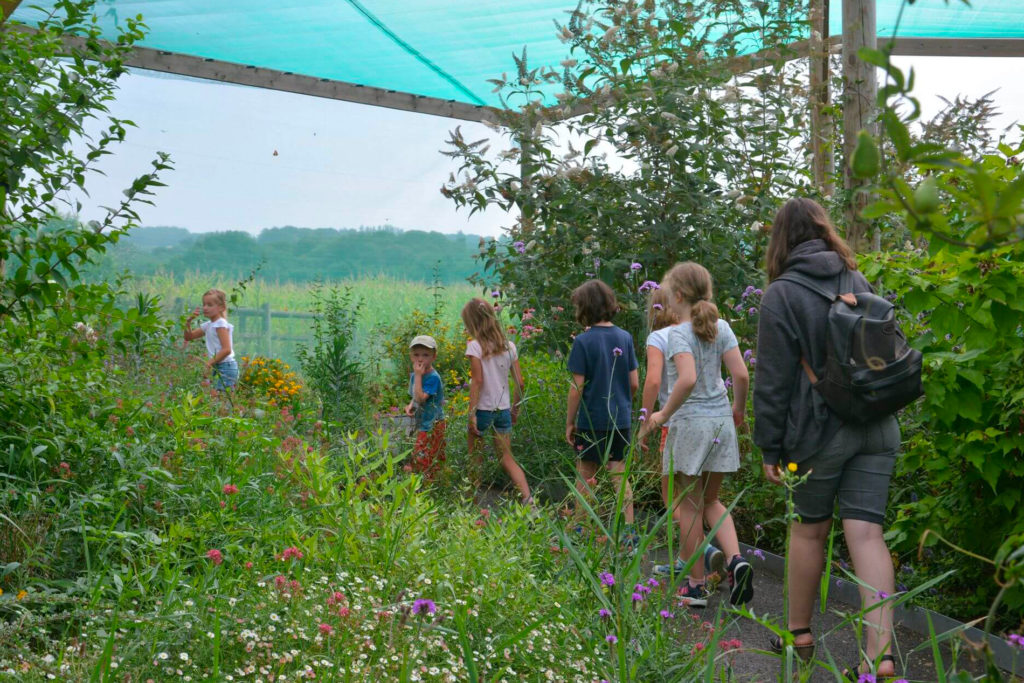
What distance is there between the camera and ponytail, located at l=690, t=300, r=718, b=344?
464 cm

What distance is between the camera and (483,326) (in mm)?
6141

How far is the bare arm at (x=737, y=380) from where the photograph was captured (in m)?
4.60

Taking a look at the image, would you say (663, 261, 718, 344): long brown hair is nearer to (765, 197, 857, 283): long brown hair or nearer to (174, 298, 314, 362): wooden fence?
(765, 197, 857, 283): long brown hair

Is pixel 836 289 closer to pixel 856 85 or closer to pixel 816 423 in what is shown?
pixel 816 423

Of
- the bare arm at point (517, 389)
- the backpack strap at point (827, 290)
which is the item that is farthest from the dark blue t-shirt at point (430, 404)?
the backpack strap at point (827, 290)

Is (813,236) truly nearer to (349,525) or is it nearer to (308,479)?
(349,525)

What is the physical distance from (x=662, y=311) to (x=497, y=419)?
1.64m

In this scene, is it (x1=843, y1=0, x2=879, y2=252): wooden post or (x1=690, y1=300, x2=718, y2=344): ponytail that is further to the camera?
(x1=843, y1=0, x2=879, y2=252): wooden post

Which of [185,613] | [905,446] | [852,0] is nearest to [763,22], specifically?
[852,0]

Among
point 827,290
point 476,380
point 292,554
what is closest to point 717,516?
point 827,290

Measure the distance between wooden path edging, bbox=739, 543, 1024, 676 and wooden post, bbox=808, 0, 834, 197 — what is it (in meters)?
3.05

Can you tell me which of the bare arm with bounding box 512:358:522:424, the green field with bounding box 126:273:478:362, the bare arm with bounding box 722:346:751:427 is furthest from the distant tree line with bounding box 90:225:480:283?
the bare arm with bounding box 722:346:751:427

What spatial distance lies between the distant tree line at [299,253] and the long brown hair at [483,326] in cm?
603

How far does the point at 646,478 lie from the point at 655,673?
2.60 metres
